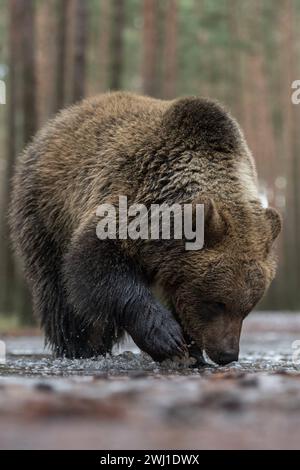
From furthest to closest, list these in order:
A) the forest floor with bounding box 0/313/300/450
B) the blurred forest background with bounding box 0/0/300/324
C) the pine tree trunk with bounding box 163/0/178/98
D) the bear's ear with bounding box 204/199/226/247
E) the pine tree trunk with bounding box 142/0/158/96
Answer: the pine tree trunk with bounding box 163/0/178/98, the blurred forest background with bounding box 0/0/300/324, the pine tree trunk with bounding box 142/0/158/96, the bear's ear with bounding box 204/199/226/247, the forest floor with bounding box 0/313/300/450

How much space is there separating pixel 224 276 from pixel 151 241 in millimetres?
620

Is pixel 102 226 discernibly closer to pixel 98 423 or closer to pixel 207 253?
pixel 207 253

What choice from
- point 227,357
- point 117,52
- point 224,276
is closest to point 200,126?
point 224,276

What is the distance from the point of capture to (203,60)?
138ft

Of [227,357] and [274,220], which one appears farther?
[274,220]

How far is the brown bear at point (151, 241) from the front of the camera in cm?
675

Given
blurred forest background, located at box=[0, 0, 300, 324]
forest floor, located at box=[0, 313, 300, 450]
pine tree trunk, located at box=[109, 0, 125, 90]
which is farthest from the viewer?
blurred forest background, located at box=[0, 0, 300, 324]

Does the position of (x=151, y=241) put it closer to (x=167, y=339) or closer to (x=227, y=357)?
(x=167, y=339)

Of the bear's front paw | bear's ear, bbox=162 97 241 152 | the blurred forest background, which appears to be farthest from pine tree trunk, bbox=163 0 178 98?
the bear's front paw

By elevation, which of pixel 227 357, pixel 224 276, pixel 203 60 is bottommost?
pixel 227 357

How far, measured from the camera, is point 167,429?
10.4 feet

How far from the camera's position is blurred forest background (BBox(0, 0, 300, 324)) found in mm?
26375

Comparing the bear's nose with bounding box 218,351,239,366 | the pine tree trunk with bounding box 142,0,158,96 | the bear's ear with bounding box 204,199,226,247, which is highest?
the pine tree trunk with bounding box 142,0,158,96

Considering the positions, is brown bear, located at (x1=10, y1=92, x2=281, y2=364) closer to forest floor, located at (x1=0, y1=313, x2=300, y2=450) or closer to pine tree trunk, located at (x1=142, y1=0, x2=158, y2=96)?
forest floor, located at (x1=0, y1=313, x2=300, y2=450)
